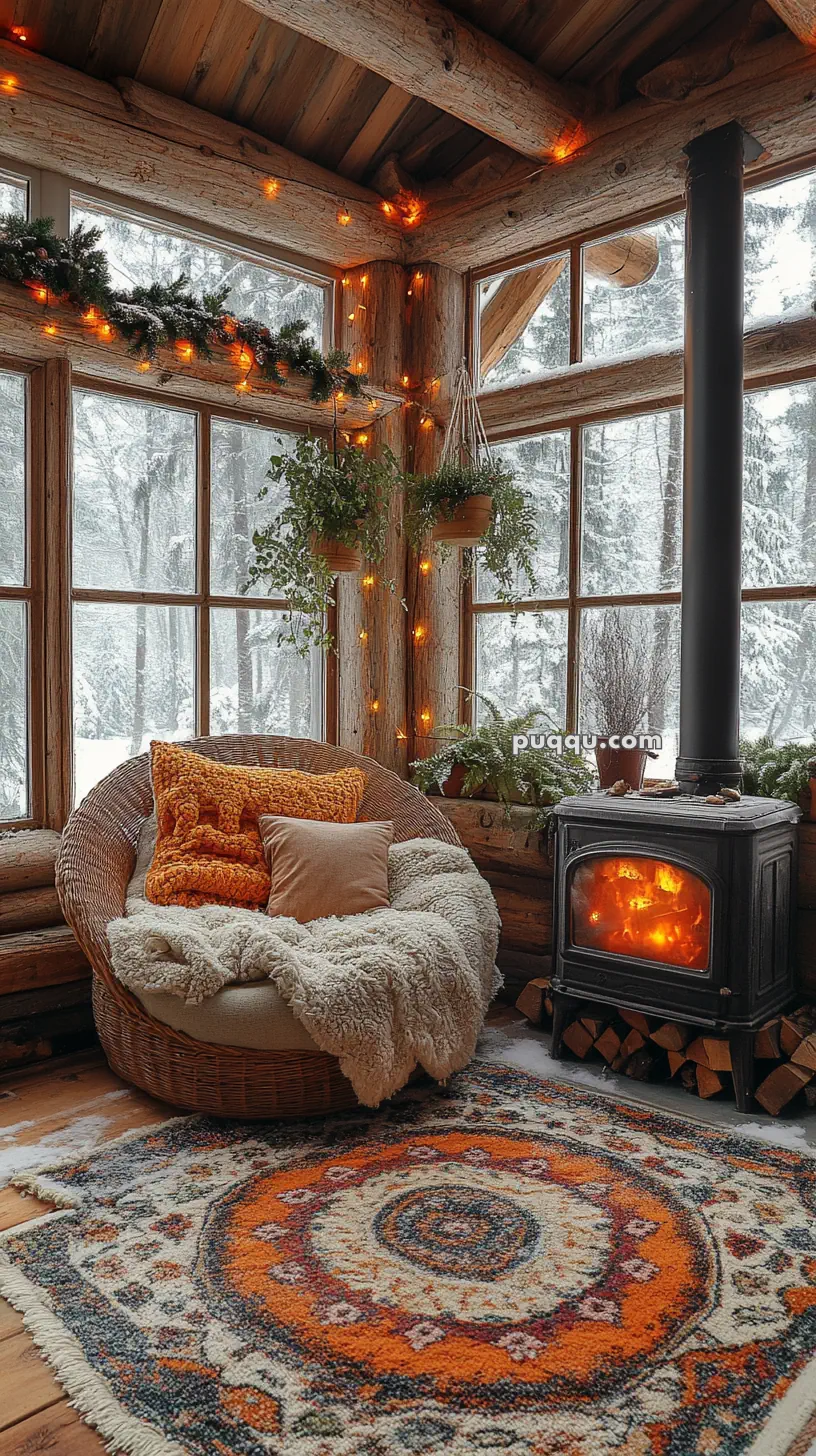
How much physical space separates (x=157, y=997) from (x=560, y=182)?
3.23 meters

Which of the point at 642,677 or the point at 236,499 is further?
the point at 236,499

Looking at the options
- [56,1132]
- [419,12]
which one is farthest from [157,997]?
[419,12]

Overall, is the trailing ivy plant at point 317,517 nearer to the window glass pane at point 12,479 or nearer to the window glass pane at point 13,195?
the window glass pane at point 12,479

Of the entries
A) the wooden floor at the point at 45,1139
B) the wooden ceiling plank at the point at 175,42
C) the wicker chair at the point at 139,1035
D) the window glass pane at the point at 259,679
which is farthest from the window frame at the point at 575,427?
the wooden floor at the point at 45,1139

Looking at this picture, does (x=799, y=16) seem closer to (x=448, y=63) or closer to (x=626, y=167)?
(x=626, y=167)

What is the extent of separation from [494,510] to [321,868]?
59.9 inches

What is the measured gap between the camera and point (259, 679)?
4129 millimetres

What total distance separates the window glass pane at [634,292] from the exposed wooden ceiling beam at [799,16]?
0.73 m

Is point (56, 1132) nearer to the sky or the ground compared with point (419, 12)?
nearer to the ground

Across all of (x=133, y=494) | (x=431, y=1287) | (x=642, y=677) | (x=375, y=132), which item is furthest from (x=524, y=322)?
(x=431, y=1287)

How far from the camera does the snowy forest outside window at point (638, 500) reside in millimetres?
3369

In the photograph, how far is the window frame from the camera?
3414mm

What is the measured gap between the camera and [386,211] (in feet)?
13.9

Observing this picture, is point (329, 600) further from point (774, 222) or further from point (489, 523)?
point (774, 222)
